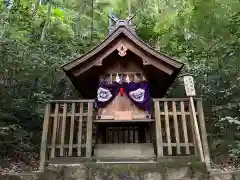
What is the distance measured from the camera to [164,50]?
13.8 metres

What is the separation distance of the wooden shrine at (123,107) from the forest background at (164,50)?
76.1 inches

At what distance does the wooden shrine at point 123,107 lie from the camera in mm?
6325

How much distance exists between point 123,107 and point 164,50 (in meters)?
6.91

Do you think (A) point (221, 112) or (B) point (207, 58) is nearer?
(A) point (221, 112)

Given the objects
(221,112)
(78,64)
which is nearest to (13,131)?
(78,64)

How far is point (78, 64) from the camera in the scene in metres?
7.48

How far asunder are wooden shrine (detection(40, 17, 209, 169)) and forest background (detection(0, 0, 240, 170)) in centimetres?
193

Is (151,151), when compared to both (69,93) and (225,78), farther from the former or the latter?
(69,93)

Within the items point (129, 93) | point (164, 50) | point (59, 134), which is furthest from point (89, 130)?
point (164, 50)

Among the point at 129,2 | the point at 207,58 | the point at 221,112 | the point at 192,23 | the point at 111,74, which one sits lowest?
the point at 221,112

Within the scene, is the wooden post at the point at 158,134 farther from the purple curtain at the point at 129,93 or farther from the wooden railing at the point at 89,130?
the purple curtain at the point at 129,93

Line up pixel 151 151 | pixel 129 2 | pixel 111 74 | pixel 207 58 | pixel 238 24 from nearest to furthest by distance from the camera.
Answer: pixel 151 151
pixel 111 74
pixel 238 24
pixel 207 58
pixel 129 2

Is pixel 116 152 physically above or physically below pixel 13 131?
below

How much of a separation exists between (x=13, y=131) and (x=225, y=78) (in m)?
7.95
